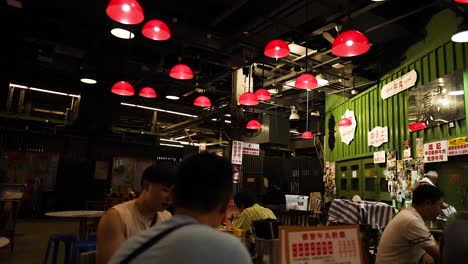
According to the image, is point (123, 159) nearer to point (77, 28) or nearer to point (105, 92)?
point (105, 92)

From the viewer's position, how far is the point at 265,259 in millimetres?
2471

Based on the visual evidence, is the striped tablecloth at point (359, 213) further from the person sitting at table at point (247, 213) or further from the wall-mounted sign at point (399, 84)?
the wall-mounted sign at point (399, 84)

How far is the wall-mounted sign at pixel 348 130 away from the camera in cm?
1076

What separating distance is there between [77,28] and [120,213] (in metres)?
6.32

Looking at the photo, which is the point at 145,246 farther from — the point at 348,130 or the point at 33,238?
the point at 348,130

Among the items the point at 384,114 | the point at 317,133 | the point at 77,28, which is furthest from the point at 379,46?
the point at 77,28

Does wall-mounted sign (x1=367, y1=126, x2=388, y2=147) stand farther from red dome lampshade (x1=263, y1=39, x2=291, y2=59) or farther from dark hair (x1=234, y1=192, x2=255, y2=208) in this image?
dark hair (x1=234, y1=192, x2=255, y2=208)

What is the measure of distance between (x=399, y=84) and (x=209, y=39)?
4.60 meters

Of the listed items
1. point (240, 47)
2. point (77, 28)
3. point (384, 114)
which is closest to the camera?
point (77, 28)

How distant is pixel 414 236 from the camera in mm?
3141

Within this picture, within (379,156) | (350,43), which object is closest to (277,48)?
(350,43)

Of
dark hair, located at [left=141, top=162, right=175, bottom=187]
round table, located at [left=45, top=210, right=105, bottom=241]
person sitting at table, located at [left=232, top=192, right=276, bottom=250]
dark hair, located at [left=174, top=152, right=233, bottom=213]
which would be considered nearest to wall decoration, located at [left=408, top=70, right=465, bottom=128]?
person sitting at table, located at [left=232, top=192, right=276, bottom=250]

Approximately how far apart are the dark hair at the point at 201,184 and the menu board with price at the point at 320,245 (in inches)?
40.6

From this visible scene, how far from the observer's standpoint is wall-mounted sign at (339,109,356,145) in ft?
35.3
